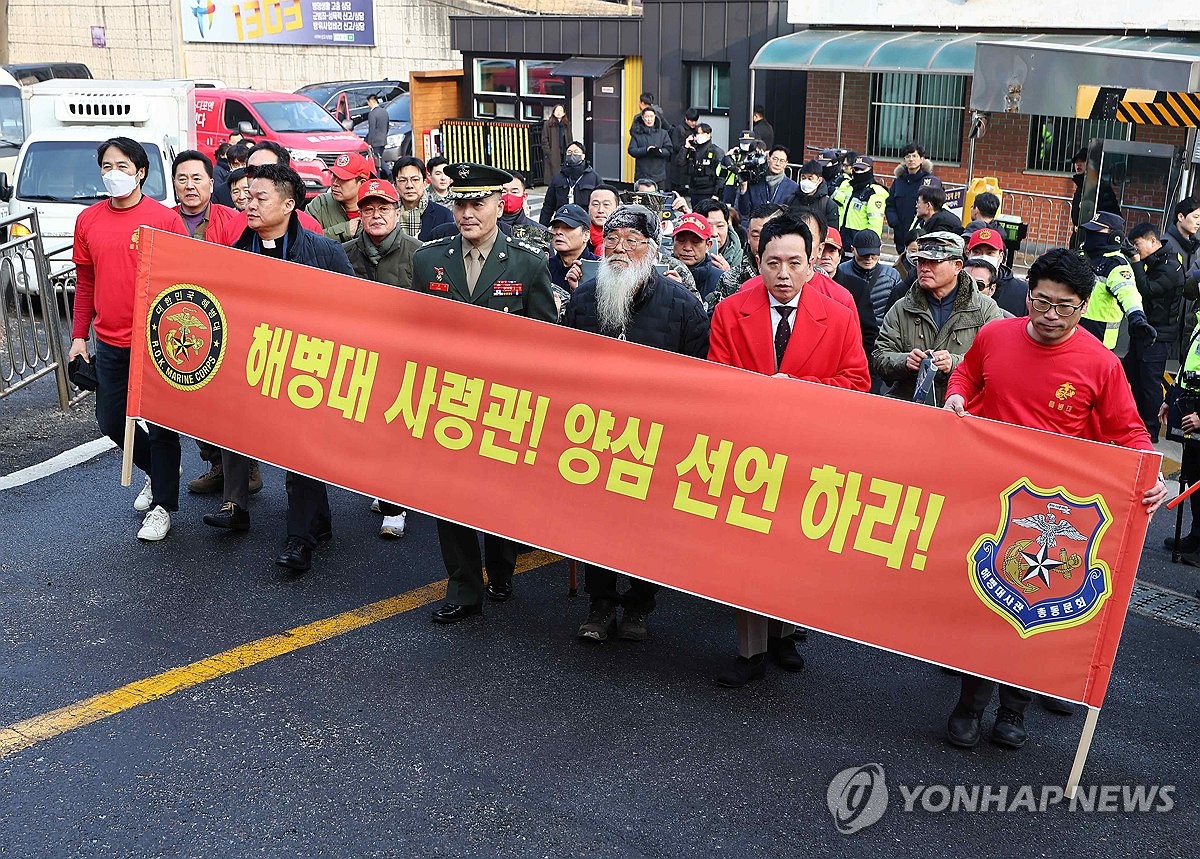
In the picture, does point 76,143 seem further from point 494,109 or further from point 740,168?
point 494,109

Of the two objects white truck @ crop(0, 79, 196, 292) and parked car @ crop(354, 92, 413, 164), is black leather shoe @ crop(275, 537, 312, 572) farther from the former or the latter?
parked car @ crop(354, 92, 413, 164)

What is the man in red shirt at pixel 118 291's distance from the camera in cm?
691

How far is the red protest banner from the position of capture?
15.8 ft

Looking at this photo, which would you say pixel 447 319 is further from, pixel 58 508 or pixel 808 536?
pixel 58 508

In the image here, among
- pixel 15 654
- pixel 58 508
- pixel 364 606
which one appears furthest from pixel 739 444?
pixel 58 508

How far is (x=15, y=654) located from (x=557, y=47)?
21.6 m

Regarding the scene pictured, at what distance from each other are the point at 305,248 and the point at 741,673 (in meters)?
3.15

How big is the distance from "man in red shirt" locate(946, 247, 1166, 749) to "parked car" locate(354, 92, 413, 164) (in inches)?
795

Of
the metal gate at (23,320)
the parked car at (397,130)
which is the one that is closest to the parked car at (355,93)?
the parked car at (397,130)

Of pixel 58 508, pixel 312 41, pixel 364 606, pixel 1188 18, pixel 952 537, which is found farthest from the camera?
pixel 312 41

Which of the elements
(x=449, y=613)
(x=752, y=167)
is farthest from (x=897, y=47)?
(x=449, y=613)

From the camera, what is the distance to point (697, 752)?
502 centimetres

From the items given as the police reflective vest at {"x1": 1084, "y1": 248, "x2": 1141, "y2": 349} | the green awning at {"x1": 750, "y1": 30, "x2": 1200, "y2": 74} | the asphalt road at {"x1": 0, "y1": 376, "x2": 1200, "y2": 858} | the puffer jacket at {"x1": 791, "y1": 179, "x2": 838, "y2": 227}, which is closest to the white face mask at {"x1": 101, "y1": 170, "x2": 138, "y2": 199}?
the asphalt road at {"x1": 0, "y1": 376, "x2": 1200, "y2": 858}

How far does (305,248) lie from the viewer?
22.0ft
